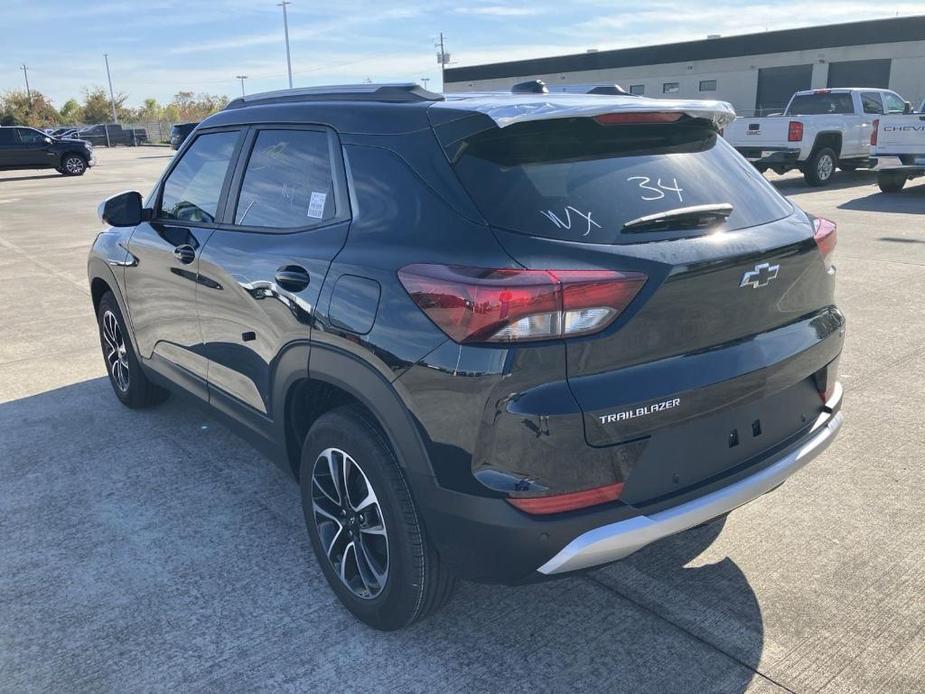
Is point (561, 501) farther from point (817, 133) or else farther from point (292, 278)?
point (817, 133)

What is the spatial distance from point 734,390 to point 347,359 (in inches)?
48.9

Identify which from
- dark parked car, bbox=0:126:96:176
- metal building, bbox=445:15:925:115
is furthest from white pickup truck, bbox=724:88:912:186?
dark parked car, bbox=0:126:96:176

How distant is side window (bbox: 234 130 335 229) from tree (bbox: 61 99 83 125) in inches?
3781

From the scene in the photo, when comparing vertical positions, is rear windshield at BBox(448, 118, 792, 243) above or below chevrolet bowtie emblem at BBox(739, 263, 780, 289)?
above

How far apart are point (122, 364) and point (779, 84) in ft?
137

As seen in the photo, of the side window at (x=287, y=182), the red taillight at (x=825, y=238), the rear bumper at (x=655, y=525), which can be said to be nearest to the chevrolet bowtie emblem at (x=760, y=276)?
the red taillight at (x=825, y=238)

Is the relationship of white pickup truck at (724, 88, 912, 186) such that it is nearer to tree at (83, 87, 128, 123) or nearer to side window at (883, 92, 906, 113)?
side window at (883, 92, 906, 113)

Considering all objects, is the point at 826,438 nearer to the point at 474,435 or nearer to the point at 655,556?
the point at 655,556

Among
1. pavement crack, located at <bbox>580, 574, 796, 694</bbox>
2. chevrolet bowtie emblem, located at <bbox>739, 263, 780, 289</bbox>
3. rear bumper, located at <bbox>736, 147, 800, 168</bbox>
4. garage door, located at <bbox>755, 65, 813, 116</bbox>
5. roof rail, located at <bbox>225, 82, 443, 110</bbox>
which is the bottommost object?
pavement crack, located at <bbox>580, 574, 796, 694</bbox>

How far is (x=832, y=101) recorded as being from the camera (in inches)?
683

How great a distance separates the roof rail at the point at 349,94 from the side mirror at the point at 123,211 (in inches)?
32.9

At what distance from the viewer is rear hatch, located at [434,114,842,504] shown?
7.45 ft

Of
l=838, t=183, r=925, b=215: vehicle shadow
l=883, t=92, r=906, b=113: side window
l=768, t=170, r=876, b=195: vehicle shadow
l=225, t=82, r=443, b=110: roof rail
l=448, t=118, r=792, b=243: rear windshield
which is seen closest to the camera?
l=448, t=118, r=792, b=243: rear windshield

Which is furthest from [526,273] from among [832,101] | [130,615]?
[832,101]
